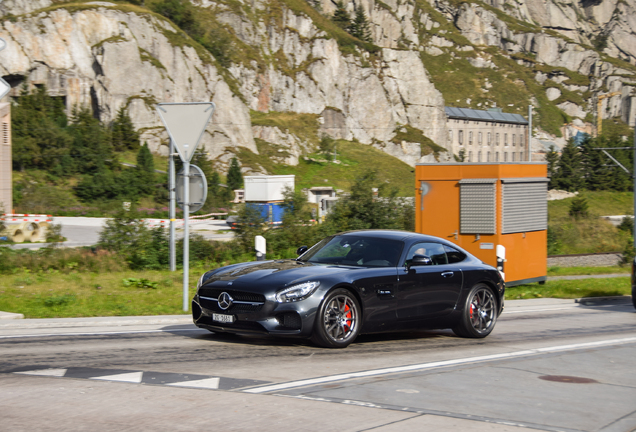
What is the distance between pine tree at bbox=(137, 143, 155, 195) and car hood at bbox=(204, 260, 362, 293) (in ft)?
190

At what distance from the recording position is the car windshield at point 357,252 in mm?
9195

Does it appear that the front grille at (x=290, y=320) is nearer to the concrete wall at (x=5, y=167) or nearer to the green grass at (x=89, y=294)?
the green grass at (x=89, y=294)

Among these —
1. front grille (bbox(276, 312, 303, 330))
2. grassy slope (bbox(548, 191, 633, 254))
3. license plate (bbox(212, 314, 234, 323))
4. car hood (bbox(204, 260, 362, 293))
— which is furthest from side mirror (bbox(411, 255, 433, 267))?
grassy slope (bbox(548, 191, 633, 254))

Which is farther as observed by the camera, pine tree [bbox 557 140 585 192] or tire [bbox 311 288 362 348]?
pine tree [bbox 557 140 585 192]

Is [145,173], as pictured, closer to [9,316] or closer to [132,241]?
[132,241]

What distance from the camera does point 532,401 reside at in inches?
240

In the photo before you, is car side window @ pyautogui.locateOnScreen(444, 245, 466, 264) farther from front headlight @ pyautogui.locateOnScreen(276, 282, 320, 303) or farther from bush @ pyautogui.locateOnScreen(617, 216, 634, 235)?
bush @ pyautogui.locateOnScreen(617, 216, 634, 235)

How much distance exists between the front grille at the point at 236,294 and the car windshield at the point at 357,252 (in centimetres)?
144

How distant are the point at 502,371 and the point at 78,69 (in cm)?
8913

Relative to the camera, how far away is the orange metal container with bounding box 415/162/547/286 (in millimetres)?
17031

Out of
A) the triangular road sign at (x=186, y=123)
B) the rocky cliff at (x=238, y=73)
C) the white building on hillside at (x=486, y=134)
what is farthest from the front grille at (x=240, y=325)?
the white building on hillside at (x=486, y=134)

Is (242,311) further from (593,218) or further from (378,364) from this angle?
(593,218)

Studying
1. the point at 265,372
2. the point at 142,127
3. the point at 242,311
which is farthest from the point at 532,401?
the point at 142,127

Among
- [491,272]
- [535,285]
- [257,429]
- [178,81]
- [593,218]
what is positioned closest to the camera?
[257,429]
